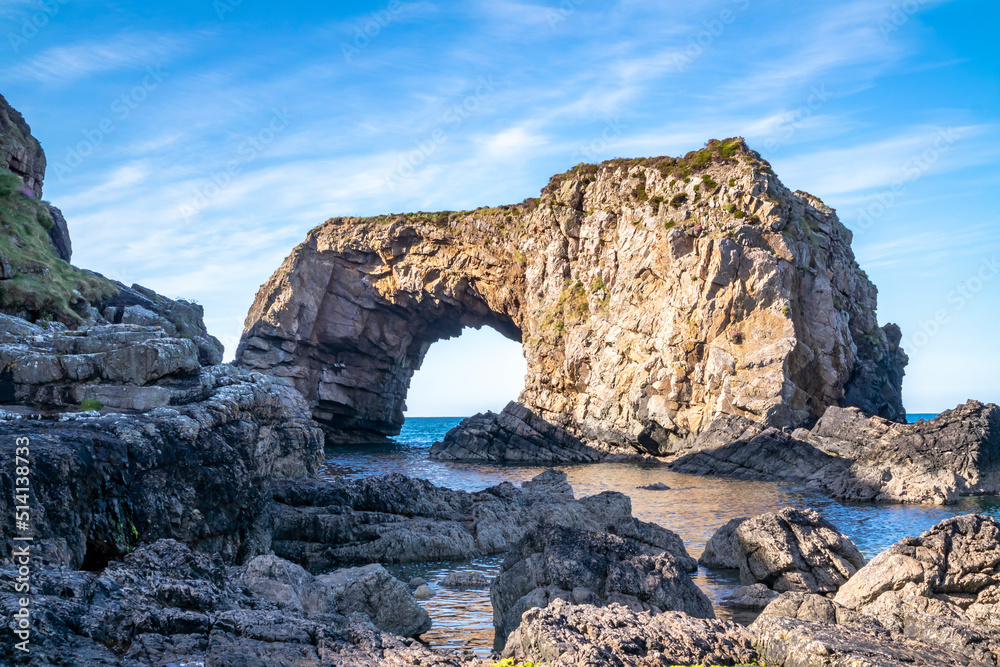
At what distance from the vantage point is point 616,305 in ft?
201

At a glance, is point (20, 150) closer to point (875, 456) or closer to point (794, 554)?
point (794, 554)

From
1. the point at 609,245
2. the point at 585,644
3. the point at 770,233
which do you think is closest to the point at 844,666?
the point at 585,644

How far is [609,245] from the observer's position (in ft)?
208

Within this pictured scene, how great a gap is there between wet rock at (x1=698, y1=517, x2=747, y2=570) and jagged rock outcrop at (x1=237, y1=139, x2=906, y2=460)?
104ft

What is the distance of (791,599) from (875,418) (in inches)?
1321

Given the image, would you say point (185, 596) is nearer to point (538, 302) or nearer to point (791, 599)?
point (791, 599)

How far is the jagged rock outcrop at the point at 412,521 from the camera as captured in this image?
19516 mm

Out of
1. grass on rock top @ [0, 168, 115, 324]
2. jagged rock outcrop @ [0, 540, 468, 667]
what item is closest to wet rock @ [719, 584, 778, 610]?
jagged rock outcrop @ [0, 540, 468, 667]

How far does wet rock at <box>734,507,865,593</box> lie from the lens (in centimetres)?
1600

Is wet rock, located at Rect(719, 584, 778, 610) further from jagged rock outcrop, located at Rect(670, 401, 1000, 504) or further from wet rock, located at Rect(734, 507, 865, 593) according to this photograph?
jagged rock outcrop, located at Rect(670, 401, 1000, 504)

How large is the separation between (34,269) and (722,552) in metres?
22.9

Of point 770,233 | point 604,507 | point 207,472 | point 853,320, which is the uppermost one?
point 770,233

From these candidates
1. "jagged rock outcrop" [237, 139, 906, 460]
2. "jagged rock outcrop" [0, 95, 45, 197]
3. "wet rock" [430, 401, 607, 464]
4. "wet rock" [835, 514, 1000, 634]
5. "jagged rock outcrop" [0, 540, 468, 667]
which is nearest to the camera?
"jagged rock outcrop" [0, 540, 468, 667]

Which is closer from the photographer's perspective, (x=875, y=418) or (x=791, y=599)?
(x=791, y=599)
